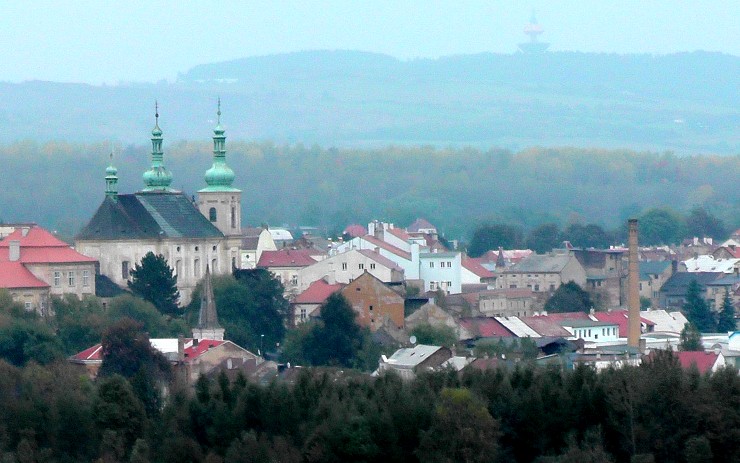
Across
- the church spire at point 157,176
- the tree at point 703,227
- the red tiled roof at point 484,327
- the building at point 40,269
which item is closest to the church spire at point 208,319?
the building at point 40,269

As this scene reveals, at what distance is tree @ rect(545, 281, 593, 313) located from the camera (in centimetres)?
7681

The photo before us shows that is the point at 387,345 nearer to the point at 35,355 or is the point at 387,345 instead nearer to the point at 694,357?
the point at 35,355

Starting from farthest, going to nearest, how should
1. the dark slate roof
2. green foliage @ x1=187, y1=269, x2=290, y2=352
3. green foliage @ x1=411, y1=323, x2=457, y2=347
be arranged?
the dark slate roof
green foliage @ x1=187, y1=269, x2=290, y2=352
green foliage @ x1=411, y1=323, x2=457, y2=347

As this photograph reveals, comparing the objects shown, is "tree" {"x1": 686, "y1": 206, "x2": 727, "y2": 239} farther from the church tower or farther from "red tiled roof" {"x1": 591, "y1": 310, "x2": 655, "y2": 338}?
"red tiled roof" {"x1": 591, "y1": 310, "x2": 655, "y2": 338}

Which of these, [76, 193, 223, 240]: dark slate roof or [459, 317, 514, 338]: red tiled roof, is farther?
[76, 193, 223, 240]: dark slate roof

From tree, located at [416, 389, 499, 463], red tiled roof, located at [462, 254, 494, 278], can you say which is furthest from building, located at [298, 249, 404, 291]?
tree, located at [416, 389, 499, 463]

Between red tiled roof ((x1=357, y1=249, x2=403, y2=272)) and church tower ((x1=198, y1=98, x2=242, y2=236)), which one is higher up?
church tower ((x1=198, y1=98, x2=242, y2=236))

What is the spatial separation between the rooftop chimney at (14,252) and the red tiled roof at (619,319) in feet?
54.0

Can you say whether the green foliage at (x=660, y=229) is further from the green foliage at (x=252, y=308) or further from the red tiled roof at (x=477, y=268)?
the green foliage at (x=252, y=308)

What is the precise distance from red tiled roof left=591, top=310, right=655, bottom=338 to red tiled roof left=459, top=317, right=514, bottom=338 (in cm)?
333

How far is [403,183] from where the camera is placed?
184 metres

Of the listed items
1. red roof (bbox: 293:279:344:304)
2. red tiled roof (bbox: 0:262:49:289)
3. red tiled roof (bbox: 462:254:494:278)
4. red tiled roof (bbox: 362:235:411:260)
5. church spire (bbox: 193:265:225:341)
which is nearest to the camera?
church spire (bbox: 193:265:225:341)

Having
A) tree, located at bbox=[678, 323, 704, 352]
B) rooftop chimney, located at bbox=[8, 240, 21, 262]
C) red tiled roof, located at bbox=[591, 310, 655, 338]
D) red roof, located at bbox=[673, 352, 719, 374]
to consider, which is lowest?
red tiled roof, located at bbox=[591, 310, 655, 338]

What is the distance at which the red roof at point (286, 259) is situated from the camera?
292ft
